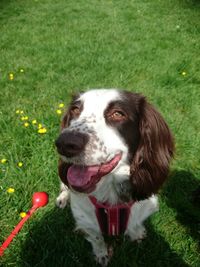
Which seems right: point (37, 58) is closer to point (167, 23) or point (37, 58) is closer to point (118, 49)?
point (118, 49)

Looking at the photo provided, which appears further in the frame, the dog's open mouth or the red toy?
the red toy

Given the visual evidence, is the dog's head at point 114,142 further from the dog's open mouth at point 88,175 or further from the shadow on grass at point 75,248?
the shadow on grass at point 75,248

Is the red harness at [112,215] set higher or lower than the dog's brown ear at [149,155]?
lower

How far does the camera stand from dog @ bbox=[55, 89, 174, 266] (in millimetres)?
2178

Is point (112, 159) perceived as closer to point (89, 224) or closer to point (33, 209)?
point (89, 224)

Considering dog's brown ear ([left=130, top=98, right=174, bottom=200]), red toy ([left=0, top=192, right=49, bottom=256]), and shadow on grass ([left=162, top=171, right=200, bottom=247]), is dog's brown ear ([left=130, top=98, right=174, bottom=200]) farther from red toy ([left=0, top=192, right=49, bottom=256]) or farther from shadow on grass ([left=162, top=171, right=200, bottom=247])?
red toy ([left=0, top=192, right=49, bottom=256])

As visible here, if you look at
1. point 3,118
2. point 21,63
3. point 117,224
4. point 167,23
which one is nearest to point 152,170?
point 117,224

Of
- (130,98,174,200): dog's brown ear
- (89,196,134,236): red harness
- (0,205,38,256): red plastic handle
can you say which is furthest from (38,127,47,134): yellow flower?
(130,98,174,200): dog's brown ear

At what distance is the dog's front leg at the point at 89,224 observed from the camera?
9.34 ft

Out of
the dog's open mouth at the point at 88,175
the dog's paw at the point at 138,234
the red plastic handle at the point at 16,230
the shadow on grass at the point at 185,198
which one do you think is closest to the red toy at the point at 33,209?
the red plastic handle at the point at 16,230

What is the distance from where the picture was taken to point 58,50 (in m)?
6.31

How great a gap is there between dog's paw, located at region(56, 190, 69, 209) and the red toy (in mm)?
119

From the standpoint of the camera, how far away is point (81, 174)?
2.28 m

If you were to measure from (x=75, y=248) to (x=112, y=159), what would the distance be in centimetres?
116
